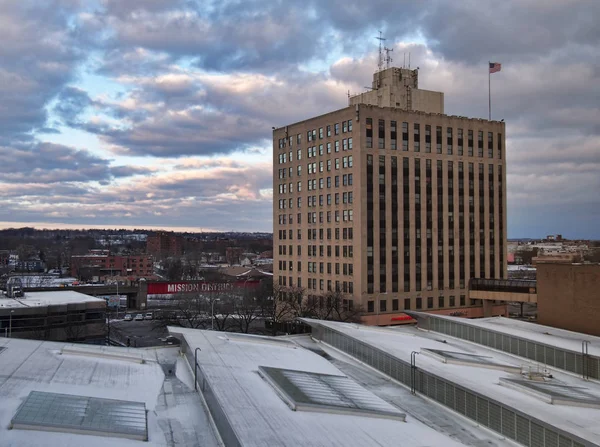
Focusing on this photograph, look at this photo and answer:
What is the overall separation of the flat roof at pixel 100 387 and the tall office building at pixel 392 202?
44.3 m

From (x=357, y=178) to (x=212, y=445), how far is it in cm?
5769

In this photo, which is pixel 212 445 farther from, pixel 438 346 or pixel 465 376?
pixel 438 346

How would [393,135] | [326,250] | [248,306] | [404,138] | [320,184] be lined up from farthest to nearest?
[248,306] → [320,184] → [326,250] → [404,138] → [393,135]

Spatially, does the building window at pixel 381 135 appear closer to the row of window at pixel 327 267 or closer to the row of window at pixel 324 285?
the row of window at pixel 327 267

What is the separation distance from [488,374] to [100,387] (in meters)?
23.8

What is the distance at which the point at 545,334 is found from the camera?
45.6m

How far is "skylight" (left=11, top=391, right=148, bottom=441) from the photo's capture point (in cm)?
1891

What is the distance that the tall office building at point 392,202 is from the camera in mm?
76250

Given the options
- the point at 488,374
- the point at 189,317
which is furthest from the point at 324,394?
the point at 189,317

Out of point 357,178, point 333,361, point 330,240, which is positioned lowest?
point 333,361

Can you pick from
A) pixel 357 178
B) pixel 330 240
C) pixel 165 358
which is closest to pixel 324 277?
pixel 330 240

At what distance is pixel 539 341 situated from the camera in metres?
40.6

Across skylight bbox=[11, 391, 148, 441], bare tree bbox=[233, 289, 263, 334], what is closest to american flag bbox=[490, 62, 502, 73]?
bare tree bbox=[233, 289, 263, 334]

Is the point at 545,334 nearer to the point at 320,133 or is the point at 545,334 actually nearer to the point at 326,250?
the point at 326,250
